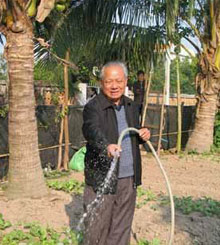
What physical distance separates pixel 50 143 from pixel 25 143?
228cm

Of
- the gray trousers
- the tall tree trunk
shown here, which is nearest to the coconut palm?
the tall tree trunk

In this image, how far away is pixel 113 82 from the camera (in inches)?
120

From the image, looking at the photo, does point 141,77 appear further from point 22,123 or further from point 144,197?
point 22,123

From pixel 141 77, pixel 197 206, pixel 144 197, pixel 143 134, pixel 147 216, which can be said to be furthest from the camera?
pixel 141 77

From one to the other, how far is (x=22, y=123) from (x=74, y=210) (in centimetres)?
120

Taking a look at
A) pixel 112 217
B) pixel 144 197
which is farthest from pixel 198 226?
pixel 112 217

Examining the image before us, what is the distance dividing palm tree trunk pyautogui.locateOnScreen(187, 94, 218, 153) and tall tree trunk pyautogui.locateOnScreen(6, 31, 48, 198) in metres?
5.84

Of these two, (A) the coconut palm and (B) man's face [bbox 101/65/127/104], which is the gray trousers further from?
(A) the coconut palm

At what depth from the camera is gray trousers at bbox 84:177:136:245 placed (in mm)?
3203

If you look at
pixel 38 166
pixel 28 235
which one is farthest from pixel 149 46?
pixel 28 235

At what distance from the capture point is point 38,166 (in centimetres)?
512

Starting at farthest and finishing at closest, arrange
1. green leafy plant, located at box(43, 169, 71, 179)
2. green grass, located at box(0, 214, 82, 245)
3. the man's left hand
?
green leafy plant, located at box(43, 169, 71, 179)
green grass, located at box(0, 214, 82, 245)
the man's left hand

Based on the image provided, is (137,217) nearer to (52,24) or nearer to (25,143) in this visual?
(25,143)

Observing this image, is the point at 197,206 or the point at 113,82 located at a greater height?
the point at 113,82
